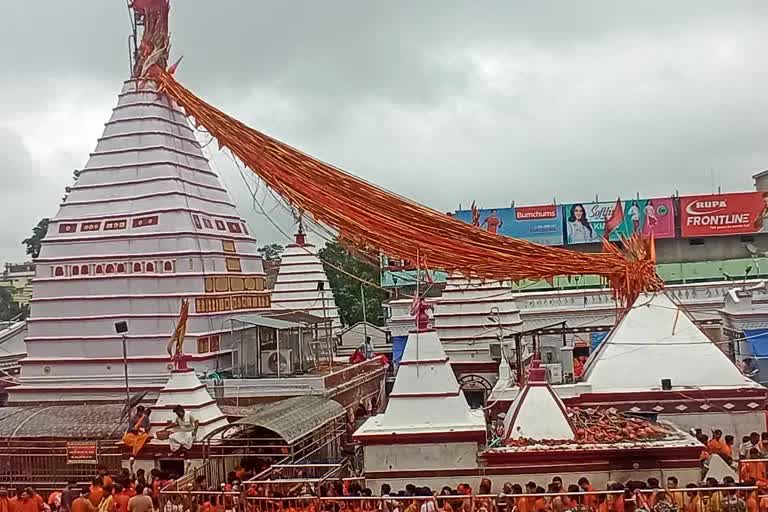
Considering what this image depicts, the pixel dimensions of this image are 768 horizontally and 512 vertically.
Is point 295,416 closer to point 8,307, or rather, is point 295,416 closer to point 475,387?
point 475,387

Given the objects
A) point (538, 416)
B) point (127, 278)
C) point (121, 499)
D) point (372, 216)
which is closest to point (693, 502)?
point (538, 416)

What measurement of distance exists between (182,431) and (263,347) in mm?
6341

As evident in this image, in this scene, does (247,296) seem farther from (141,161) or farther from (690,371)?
(690,371)

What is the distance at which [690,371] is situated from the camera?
15.8 metres

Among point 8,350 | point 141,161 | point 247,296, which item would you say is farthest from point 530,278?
point 8,350

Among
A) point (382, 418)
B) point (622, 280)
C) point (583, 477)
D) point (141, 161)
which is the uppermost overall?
point (141, 161)

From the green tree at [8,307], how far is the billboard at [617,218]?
133 feet

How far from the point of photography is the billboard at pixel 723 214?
160ft

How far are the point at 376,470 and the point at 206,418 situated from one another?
14.7ft

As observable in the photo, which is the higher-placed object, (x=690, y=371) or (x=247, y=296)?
(x=247, y=296)

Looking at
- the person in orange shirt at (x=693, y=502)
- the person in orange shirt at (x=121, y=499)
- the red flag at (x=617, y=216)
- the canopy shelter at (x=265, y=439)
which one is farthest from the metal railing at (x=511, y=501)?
the red flag at (x=617, y=216)

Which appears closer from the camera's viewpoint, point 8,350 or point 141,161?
point 141,161

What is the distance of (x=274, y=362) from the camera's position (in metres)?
21.1

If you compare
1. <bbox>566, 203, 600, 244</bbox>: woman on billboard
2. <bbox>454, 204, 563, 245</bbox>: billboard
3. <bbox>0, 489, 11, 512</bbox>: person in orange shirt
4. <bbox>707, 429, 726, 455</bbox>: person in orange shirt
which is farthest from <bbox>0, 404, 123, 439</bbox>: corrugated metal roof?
<bbox>566, 203, 600, 244</bbox>: woman on billboard
